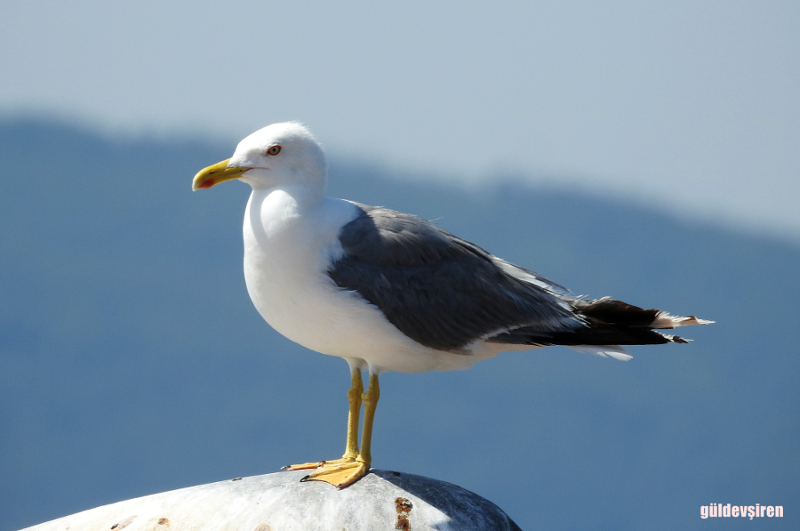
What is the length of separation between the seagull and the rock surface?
11cm

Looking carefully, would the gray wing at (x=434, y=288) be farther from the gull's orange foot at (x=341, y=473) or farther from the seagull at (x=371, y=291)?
the gull's orange foot at (x=341, y=473)

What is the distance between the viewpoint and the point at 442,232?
316 centimetres

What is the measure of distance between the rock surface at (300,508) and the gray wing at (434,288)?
0.60 m

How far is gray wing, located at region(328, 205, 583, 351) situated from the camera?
2.87 metres

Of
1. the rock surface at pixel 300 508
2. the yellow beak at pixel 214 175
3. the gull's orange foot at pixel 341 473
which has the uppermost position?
the yellow beak at pixel 214 175

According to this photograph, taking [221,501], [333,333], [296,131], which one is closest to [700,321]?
[333,333]

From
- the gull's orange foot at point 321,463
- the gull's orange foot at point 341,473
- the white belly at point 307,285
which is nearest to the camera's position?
the white belly at point 307,285

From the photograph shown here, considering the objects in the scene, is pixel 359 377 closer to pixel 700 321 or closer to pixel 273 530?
pixel 273 530

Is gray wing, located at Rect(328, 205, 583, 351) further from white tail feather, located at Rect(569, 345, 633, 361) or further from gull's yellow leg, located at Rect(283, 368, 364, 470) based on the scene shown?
gull's yellow leg, located at Rect(283, 368, 364, 470)

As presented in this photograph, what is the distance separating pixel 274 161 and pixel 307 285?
48cm

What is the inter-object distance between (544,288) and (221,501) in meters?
1.53

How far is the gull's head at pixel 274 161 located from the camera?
2.85 meters

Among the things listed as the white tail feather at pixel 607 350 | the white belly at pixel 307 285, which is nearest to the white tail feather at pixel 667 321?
the white tail feather at pixel 607 350

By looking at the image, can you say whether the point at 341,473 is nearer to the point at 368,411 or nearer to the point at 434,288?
the point at 368,411
